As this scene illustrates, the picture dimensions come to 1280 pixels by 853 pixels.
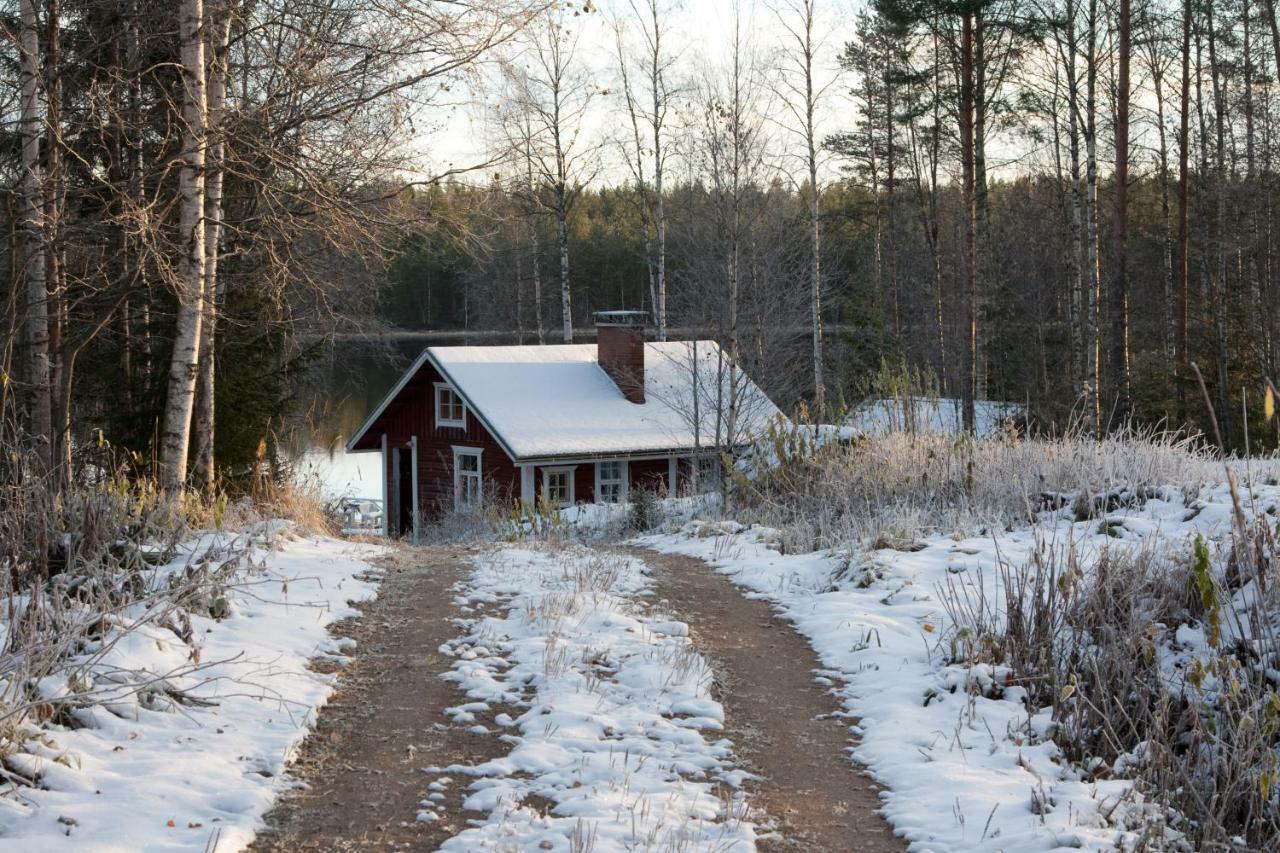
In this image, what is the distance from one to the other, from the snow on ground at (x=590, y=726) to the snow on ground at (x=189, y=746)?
70 cm

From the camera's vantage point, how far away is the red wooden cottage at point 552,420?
2162cm

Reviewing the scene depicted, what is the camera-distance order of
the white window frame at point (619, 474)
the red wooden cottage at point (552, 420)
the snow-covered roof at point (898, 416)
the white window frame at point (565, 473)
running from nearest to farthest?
1. the snow-covered roof at point (898, 416)
2. the red wooden cottage at point (552, 420)
3. the white window frame at point (565, 473)
4. the white window frame at point (619, 474)

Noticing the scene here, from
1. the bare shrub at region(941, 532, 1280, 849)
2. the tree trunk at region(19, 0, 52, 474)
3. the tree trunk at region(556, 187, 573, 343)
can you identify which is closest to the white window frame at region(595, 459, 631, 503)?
the tree trunk at region(556, 187, 573, 343)

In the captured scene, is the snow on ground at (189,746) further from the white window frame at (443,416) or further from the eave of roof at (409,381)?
the white window frame at (443,416)

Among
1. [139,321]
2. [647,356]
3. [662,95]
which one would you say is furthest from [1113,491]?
[662,95]

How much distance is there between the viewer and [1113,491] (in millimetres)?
9234

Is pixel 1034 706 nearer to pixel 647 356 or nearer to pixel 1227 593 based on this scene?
pixel 1227 593

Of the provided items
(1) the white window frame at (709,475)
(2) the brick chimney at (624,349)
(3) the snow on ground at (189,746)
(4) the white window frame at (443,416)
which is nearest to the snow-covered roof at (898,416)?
(1) the white window frame at (709,475)

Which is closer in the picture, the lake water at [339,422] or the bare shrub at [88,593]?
the bare shrub at [88,593]

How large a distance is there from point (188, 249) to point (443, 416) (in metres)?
16.0

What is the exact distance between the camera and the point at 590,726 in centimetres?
490

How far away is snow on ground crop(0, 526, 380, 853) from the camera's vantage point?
357 centimetres

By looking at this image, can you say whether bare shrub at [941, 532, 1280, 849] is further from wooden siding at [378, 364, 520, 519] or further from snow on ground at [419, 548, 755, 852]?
wooden siding at [378, 364, 520, 519]

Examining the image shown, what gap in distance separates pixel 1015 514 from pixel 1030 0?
17.0 metres
